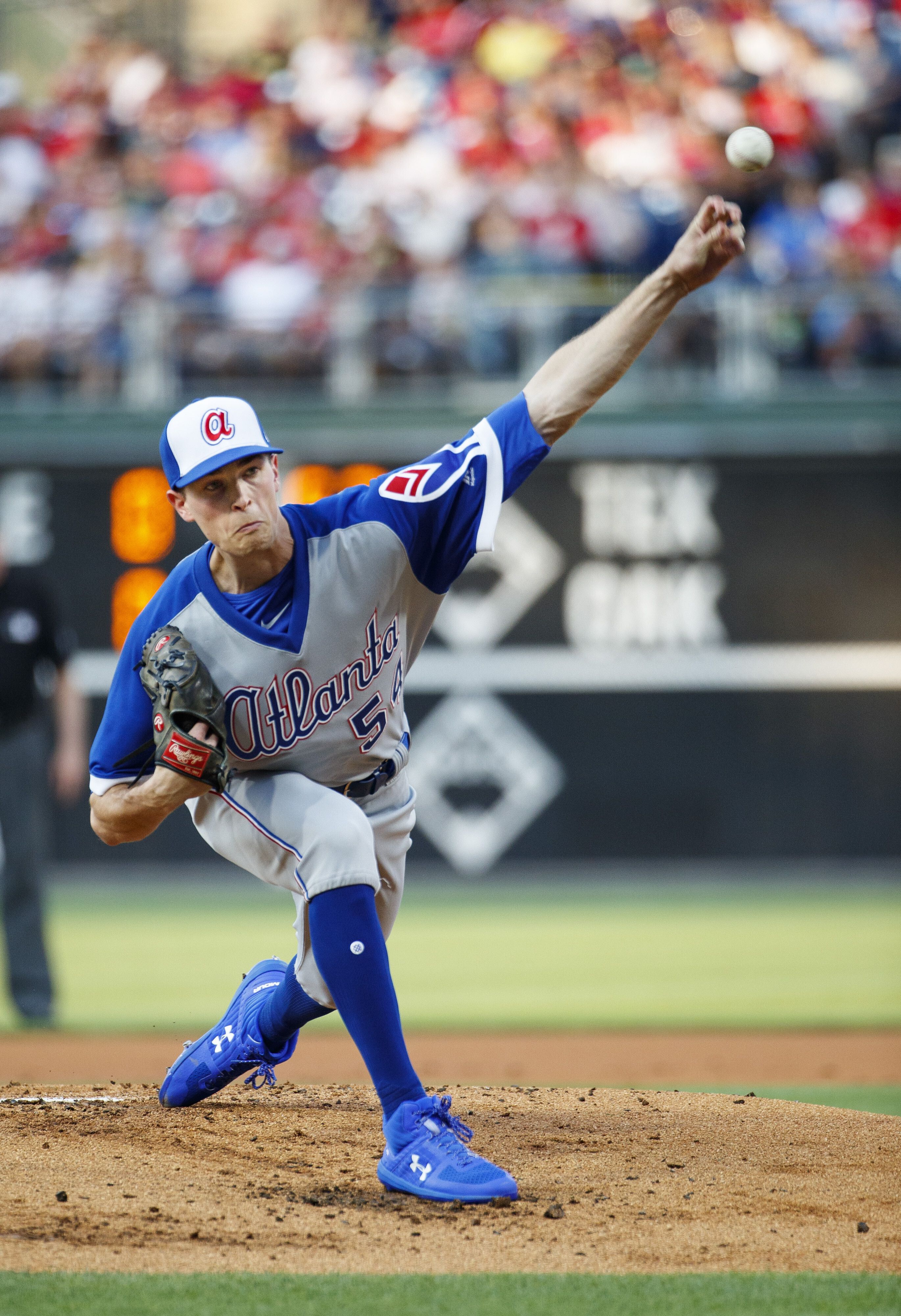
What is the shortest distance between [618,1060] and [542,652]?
5.21m

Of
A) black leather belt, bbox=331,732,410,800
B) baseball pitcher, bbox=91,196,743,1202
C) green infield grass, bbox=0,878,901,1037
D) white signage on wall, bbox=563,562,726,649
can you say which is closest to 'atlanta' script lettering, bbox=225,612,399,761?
baseball pitcher, bbox=91,196,743,1202

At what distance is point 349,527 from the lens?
357cm

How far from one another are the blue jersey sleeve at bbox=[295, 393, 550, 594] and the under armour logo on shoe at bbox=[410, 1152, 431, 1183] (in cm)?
123

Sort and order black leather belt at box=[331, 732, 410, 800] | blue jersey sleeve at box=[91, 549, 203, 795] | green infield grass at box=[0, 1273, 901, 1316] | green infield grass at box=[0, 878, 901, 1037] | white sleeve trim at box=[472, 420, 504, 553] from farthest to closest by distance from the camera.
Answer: green infield grass at box=[0, 878, 901, 1037]
black leather belt at box=[331, 732, 410, 800]
white sleeve trim at box=[472, 420, 504, 553]
blue jersey sleeve at box=[91, 549, 203, 795]
green infield grass at box=[0, 1273, 901, 1316]

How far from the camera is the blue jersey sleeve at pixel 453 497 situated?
3539 mm

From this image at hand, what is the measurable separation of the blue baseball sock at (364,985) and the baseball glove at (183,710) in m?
0.35

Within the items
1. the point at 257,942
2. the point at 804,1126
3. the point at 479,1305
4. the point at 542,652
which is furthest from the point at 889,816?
the point at 479,1305

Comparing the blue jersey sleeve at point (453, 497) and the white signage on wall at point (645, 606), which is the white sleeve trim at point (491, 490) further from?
the white signage on wall at point (645, 606)

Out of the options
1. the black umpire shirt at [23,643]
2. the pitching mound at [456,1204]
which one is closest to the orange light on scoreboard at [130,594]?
the black umpire shirt at [23,643]

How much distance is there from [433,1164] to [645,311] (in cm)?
183

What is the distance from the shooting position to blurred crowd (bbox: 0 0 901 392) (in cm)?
1113

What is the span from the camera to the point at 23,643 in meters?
7.01

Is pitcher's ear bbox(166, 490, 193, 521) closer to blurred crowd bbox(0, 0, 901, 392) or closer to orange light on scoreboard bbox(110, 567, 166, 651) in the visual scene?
orange light on scoreboard bbox(110, 567, 166, 651)

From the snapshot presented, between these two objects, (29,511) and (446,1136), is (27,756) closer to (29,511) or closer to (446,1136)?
(446,1136)
